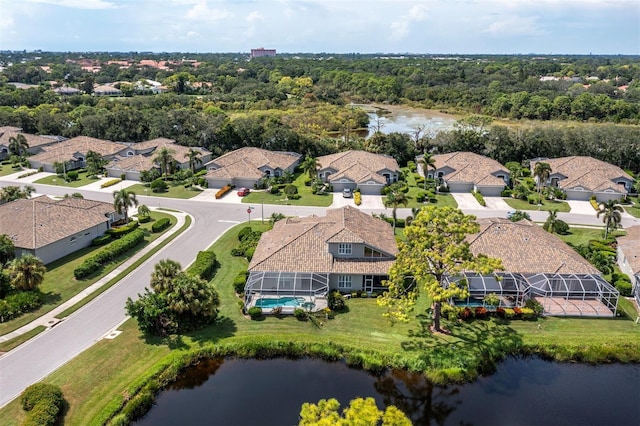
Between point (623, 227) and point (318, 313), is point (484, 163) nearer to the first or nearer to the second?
point (623, 227)

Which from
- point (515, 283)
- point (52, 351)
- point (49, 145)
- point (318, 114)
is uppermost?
point (318, 114)

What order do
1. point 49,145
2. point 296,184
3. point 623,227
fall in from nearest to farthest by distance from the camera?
1. point 623,227
2. point 296,184
3. point 49,145

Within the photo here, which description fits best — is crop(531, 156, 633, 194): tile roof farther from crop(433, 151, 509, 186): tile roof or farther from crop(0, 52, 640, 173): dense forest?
crop(0, 52, 640, 173): dense forest

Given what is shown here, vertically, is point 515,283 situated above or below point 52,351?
above

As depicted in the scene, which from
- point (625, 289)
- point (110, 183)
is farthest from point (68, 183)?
point (625, 289)

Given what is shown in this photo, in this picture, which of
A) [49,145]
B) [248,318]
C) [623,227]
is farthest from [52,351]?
[49,145]

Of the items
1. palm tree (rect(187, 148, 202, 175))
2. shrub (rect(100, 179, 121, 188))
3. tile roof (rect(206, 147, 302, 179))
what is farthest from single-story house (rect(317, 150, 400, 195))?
shrub (rect(100, 179, 121, 188))
